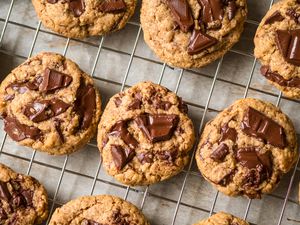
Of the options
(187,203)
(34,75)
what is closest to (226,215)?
(187,203)

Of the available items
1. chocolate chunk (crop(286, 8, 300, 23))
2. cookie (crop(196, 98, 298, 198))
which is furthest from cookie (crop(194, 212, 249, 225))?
chocolate chunk (crop(286, 8, 300, 23))

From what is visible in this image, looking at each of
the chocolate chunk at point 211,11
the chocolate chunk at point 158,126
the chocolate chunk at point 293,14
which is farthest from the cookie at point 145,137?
the chocolate chunk at point 293,14

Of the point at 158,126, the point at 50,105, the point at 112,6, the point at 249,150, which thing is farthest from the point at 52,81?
the point at 249,150

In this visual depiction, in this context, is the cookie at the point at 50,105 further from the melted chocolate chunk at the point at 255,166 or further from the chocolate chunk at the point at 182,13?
the melted chocolate chunk at the point at 255,166

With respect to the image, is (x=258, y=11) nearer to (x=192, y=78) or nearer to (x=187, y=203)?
(x=192, y=78)

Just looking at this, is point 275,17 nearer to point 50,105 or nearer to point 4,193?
point 50,105
